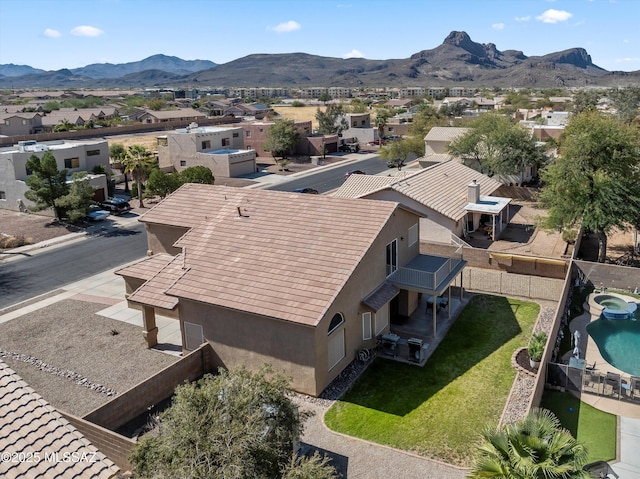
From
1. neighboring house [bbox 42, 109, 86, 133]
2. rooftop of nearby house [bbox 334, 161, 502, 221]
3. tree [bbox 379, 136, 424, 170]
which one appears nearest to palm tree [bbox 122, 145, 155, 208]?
rooftop of nearby house [bbox 334, 161, 502, 221]

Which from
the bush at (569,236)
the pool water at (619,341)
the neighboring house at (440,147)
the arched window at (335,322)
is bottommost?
the pool water at (619,341)

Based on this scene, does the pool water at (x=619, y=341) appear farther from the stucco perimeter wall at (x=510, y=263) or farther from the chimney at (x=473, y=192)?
the chimney at (x=473, y=192)

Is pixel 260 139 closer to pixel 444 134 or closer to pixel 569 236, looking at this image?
pixel 444 134

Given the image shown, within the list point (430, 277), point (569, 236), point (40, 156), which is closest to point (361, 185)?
point (569, 236)

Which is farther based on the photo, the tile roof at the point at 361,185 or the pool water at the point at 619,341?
the tile roof at the point at 361,185

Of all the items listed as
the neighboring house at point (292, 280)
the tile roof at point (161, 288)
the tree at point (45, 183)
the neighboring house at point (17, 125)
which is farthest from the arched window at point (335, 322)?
the neighboring house at point (17, 125)

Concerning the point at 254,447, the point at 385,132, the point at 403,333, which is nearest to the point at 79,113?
the point at 385,132
